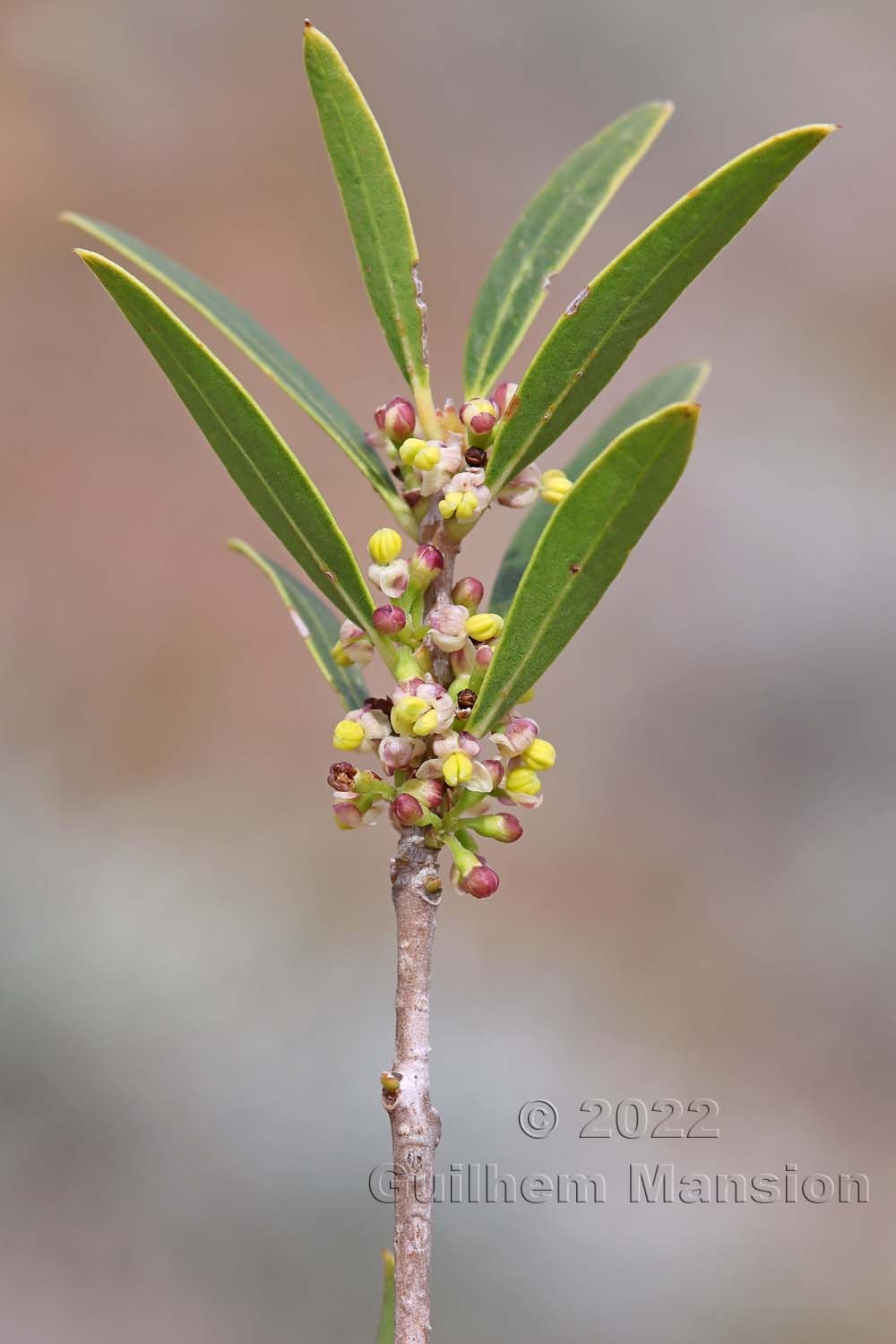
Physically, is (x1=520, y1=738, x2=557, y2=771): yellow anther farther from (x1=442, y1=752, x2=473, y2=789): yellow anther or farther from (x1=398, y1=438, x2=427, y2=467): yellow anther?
(x1=398, y1=438, x2=427, y2=467): yellow anther

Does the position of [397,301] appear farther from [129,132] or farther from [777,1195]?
[129,132]

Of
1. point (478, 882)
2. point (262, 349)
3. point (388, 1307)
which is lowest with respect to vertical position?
point (388, 1307)

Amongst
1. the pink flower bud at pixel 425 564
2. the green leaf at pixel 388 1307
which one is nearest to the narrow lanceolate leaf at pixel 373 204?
the pink flower bud at pixel 425 564

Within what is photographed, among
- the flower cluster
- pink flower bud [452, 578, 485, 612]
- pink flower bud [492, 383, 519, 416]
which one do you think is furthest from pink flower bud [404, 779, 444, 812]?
pink flower bud [492, 383, 519, 416]

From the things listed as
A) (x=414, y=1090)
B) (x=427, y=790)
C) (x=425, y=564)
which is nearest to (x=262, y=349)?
(x=425, y=564)

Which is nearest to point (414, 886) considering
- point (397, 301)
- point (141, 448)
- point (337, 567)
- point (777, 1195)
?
point (337, 567)

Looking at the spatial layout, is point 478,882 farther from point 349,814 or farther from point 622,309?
point 622,309

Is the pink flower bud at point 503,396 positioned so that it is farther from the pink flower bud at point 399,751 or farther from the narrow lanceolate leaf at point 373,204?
the pink flower bud at point 399,751
